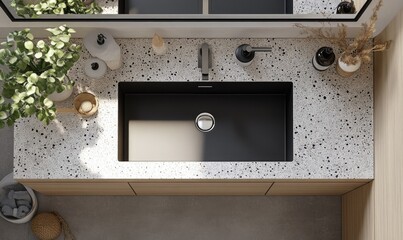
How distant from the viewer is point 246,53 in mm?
2795

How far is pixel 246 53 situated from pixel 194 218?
1.17 m

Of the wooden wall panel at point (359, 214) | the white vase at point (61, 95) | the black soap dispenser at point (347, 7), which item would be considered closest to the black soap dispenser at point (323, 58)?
the black soap dispenser at point (347, 7)

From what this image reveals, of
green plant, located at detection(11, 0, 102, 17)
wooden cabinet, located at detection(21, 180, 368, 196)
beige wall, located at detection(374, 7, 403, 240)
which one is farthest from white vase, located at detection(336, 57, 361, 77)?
green plant, located at detection(11, 0, 102, 17)

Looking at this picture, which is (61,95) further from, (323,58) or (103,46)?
(323,58)

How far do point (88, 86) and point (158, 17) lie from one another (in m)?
0.47

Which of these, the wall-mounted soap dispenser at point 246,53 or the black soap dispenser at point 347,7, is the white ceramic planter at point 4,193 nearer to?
the wall-mounted soap dispenser at point 246,53

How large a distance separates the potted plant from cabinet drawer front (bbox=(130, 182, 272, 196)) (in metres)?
0.69

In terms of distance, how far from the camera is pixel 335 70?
2883mm

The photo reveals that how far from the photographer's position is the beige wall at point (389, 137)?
2.54 meters

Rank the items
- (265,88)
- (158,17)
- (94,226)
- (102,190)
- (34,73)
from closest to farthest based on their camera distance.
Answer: (34,73) < (158,17) < (265,88) < (102,190) < (94,226)

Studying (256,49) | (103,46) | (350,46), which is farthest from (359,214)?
(103,46)

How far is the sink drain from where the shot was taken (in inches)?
123

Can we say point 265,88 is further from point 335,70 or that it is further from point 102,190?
point 102,190

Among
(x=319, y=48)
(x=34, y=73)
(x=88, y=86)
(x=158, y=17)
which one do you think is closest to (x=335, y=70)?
(x=319, y=48)
